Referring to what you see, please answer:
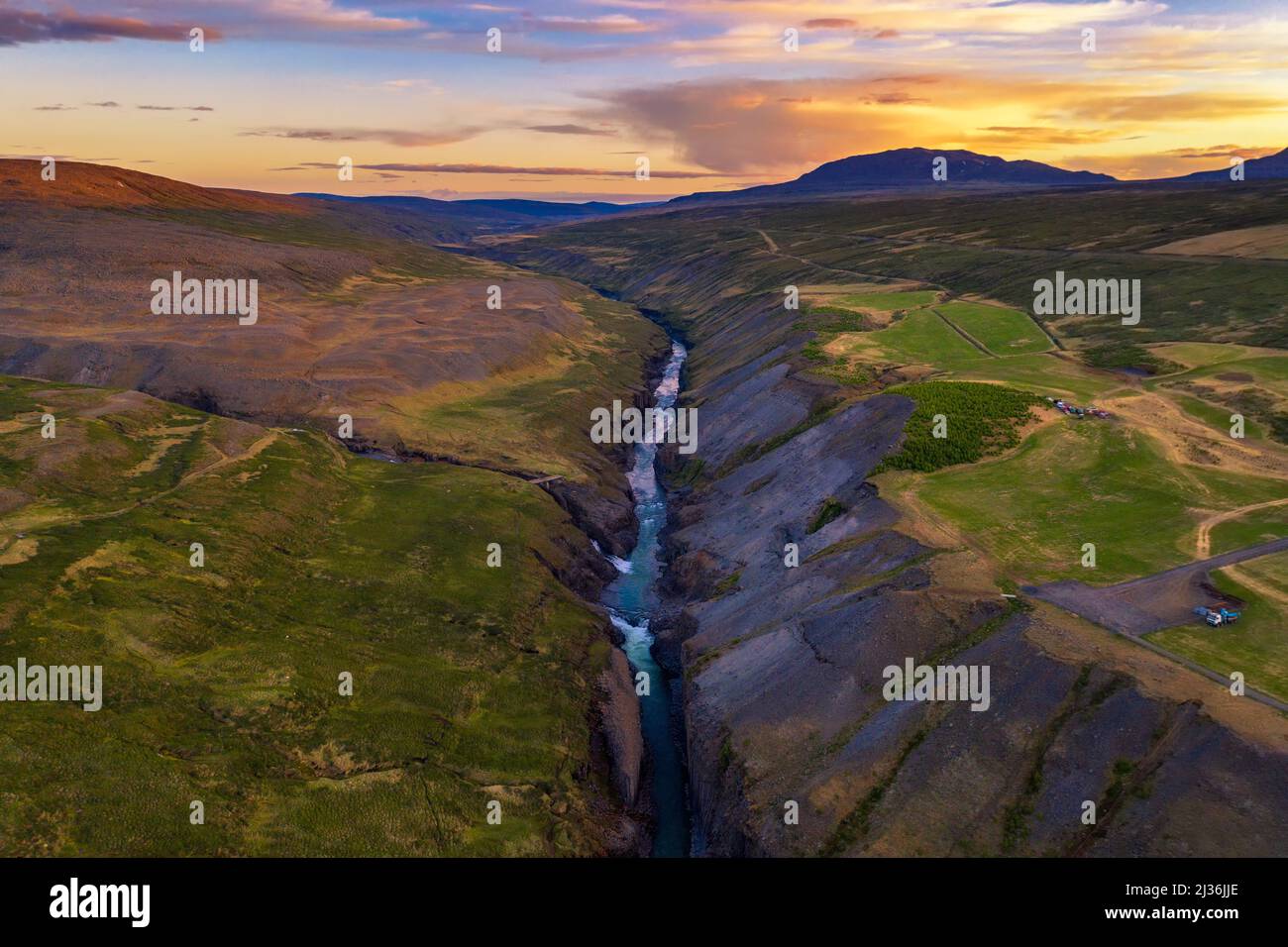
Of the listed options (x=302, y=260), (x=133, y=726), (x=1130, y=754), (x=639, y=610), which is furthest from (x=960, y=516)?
(x=302, y=260)

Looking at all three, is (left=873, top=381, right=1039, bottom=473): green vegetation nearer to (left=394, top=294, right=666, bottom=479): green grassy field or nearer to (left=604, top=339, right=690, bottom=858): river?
(left=604, top=339, right=690, bottom=858): river

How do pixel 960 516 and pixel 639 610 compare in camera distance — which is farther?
pixel 639 610

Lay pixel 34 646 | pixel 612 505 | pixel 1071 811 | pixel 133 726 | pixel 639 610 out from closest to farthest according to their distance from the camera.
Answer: pixel 1071 811 → pixel 133 726 → pixel 34 646 → pixel 639 610 → pixel 612 505

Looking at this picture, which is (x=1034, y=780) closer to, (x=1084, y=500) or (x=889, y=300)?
(x=1084, y=500)

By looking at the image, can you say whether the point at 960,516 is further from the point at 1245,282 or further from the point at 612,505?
the point at 1245,282

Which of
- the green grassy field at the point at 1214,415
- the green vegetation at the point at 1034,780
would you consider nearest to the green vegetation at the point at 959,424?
the green grassy field at the point at 1214,415

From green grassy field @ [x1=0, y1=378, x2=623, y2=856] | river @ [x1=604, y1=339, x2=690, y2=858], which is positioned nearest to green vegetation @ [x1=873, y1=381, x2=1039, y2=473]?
river @ [x1=604, y1=339, x2=690, y2=858]
